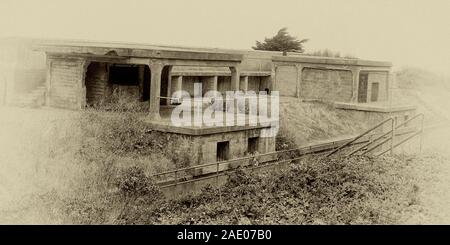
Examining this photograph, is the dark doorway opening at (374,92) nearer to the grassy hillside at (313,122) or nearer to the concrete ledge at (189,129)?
the grassy hillside at (313,122)

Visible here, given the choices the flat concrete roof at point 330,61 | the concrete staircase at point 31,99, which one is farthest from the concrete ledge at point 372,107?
the concrete staircase at point 31,99

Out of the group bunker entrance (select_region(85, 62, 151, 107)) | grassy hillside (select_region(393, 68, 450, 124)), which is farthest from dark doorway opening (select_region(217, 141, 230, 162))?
grassy hillside (select_region(393, 68, 450, 124))

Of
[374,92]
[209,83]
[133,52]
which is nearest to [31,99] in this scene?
[133,52]

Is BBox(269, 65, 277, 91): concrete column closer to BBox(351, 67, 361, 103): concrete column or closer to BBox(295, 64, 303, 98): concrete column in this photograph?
BBox(295, 64, 303, 98): concrete column

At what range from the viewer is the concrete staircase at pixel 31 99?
20.7 metres

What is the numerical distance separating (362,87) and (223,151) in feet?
42.6

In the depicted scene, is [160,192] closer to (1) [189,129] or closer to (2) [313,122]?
(1) [189,129]

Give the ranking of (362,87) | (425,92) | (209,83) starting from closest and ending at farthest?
(209,83)
(362,87)
(425,92)

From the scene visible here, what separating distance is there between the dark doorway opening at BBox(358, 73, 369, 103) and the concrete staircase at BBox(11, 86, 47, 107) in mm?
15540

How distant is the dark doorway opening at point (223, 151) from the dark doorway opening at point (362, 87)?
41.2ft

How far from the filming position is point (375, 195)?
40.4 feet

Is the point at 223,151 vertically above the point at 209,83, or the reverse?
Answer: the point at 209,83

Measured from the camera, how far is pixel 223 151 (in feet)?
59.7

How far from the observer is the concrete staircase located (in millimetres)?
20734
